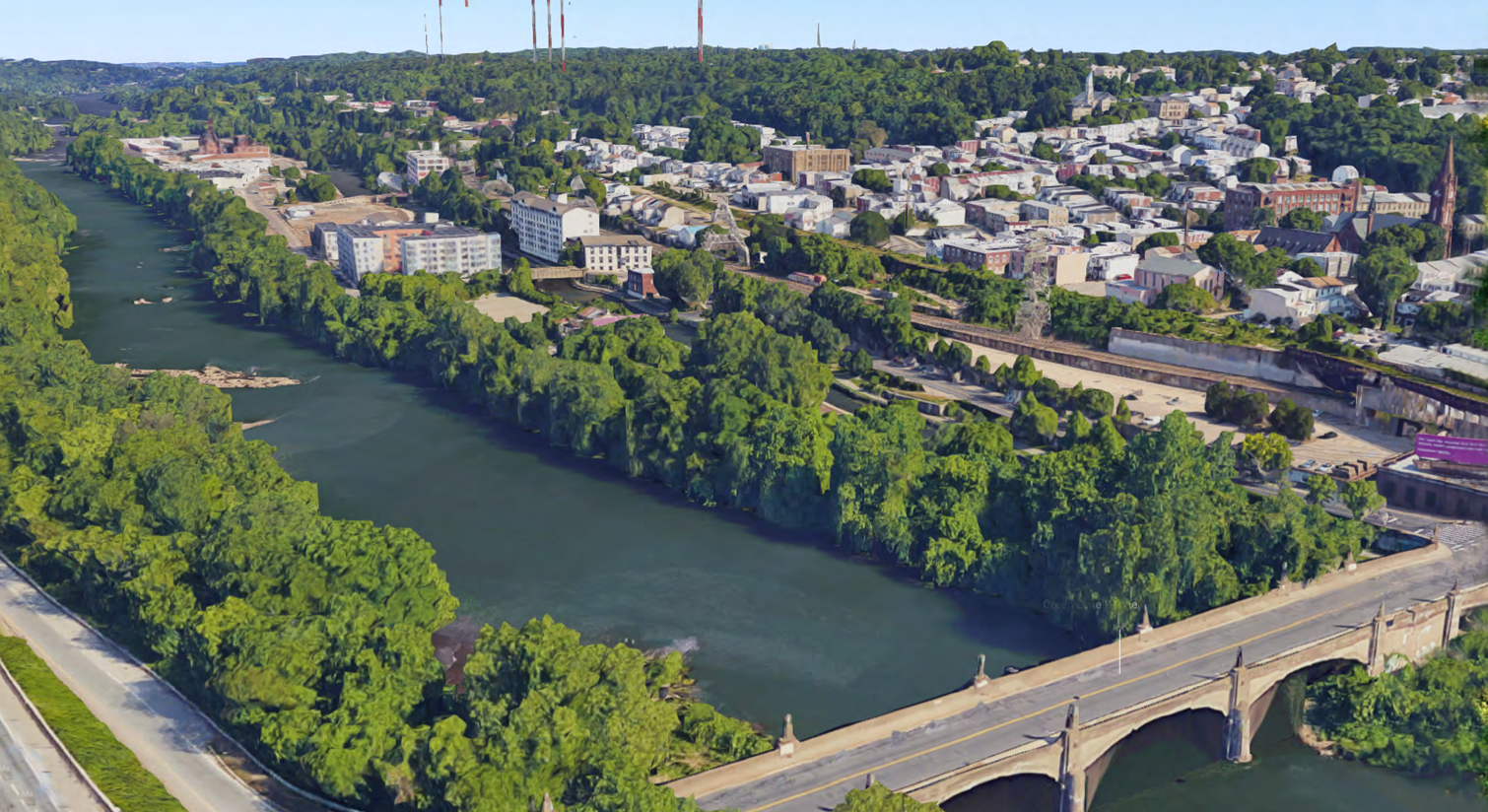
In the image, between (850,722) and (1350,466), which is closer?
(850,722)

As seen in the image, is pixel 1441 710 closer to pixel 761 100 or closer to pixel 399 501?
pixel 399 501

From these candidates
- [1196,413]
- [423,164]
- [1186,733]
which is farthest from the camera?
[423,164]

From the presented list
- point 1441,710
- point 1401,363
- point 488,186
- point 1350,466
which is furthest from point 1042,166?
point 1441,710

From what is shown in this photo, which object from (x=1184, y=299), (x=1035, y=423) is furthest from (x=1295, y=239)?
(x=1035, y=423)

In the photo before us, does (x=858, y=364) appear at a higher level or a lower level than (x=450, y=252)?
lower

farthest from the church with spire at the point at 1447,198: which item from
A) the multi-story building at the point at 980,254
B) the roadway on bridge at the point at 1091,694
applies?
the roadway on bridge at the point at 1091,694

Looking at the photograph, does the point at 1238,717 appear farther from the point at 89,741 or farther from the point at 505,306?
the point at 505,306

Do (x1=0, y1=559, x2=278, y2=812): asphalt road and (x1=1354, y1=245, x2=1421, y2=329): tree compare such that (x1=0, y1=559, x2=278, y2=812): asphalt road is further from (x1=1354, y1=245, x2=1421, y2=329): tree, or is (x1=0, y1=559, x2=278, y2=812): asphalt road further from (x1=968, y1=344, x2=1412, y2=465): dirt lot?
(x1=1354, y1=245, x2=1421, y2=329): tree
